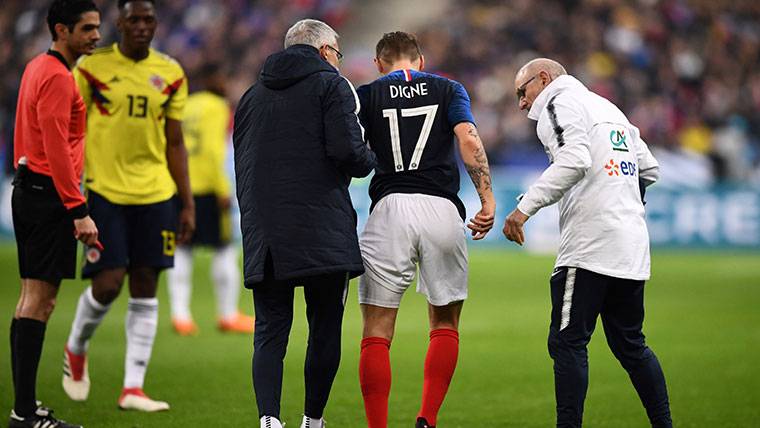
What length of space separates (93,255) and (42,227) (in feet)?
3.08

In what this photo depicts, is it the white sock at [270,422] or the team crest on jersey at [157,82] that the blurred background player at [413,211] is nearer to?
the white sock at [270,422]

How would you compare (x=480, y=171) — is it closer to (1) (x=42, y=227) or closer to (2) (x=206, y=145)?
(1) (x=42, y=227)

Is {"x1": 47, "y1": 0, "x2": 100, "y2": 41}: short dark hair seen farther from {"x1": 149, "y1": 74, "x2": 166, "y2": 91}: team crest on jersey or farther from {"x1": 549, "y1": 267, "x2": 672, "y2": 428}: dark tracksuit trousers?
{"x1": 549, "y1": 267, "x2": 672, "y2": 428}: dark tracksuit trousers

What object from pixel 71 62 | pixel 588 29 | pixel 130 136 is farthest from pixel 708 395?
pixel 588 29

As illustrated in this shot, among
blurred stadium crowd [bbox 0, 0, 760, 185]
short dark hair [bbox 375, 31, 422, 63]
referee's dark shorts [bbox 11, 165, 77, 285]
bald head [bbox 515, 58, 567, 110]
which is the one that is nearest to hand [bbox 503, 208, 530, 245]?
bald head [bbox 515, 58, 567, 110]

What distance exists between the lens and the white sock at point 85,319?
7.84 metres

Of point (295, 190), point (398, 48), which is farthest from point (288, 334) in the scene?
point (398, 48)

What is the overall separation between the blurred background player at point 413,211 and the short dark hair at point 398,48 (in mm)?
11

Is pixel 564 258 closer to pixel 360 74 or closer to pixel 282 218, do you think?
pixel 282 218

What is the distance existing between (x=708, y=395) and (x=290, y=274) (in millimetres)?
3695

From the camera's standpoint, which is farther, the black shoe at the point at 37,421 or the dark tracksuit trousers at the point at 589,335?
the black shoe at the point at 37,421

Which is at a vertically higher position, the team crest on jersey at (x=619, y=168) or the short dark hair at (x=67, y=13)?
the short dark hair at (x=67, y=13)

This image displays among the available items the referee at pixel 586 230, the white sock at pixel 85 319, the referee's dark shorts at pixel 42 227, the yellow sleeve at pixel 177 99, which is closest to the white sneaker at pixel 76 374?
the white sock at pixel 85 319

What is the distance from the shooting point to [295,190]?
20.0ft
